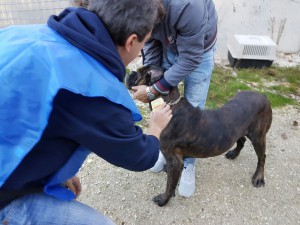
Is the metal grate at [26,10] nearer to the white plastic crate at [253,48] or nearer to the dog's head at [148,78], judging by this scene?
the white plastic crate at [253,48]

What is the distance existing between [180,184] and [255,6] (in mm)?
4755

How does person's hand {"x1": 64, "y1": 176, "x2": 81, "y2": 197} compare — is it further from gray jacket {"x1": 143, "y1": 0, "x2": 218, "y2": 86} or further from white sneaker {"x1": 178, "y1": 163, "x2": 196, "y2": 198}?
white sneaker {"x1": 178, "y1": 163, "x2": 196, "y2": 198}

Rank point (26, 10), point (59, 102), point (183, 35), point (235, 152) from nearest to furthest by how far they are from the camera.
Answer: point (59, 102)
point (183, 35)
point (235, 152)
point (26, 10)

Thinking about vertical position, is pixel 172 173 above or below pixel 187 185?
above

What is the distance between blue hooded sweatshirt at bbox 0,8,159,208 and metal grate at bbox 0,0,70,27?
439cm

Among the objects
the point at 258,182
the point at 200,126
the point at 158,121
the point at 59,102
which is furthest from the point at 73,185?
the point at 258,182

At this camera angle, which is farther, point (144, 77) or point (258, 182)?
Result: point (258, 182)

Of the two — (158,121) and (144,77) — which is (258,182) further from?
(158,121)

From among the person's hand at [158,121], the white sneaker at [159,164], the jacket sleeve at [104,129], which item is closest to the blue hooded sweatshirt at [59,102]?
the jacket sleeve at [104,129]

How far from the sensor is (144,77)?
9.63 ft

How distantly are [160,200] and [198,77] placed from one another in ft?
4.16

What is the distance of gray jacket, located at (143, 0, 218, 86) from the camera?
2594 mm

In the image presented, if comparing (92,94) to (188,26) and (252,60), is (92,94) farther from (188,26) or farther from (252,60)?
(252,60)

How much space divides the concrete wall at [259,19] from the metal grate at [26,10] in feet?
10.5
